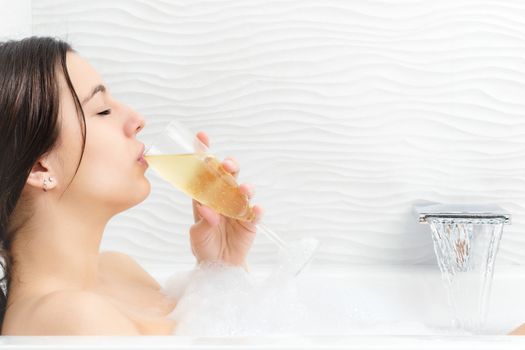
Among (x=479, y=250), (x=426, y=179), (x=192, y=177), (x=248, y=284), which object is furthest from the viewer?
(x=426, y=179)

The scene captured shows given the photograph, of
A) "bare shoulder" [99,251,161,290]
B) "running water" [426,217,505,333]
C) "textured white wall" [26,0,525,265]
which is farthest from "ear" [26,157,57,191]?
"running water" [426,217,505,333]

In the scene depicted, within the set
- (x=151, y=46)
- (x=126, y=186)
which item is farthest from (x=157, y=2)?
(x=126, y=186)

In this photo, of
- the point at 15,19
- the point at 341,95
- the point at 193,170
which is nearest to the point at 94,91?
the point at 193,170

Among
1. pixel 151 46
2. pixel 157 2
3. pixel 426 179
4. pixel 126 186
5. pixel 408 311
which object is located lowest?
pixel 408 311

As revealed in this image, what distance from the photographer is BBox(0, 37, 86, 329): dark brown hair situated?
3.82ft

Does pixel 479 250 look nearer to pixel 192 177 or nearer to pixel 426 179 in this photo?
pixel 426 179

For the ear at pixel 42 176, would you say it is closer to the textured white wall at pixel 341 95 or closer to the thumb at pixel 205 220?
the thumb at pixel 205 220

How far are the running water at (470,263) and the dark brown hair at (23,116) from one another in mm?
1076

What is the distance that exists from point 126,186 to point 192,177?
0.43 feet

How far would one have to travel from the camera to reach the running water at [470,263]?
6.06 ft

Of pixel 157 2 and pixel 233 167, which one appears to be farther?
pixel 157 2

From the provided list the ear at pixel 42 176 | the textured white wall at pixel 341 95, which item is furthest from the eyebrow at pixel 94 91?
the textured white wall at pixel 341 95

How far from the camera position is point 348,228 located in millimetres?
2037

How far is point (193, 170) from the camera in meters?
1.21
